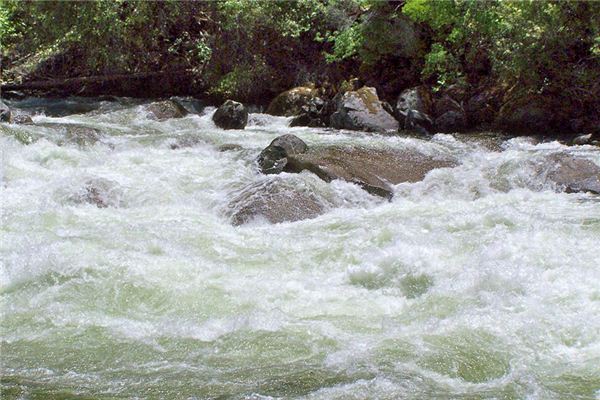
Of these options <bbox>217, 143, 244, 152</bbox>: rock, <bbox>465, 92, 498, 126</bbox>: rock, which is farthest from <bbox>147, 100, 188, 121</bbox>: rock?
<bbox>465, 92, 498, 126</bbox>: rock

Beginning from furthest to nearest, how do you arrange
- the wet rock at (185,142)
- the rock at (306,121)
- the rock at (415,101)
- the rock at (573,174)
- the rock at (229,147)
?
the rock at (306,121)
the rock at (415,101)
the wet rock at (185,142)
the rock at (229,147)
the rock at (573,174)

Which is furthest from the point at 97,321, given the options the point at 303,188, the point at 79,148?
the point at 79,148

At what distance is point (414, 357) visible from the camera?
13.1ft

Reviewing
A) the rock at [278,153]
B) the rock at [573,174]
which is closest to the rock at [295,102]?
the rock at [278,153]

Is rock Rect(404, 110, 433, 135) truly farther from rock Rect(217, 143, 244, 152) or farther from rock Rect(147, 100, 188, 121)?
rock Rect(147, 100, 188, 121)

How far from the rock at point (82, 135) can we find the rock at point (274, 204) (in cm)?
352

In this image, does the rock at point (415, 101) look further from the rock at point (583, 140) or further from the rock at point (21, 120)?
the rock at point (21, 120)

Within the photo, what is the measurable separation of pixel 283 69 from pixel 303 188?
8.57m

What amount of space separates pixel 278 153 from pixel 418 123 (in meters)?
3.86

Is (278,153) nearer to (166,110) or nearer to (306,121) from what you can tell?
(306,121)

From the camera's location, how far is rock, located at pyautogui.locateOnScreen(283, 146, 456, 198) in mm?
8719

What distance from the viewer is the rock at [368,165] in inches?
343

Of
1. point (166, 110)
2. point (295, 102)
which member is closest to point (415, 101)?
point (295, 102)

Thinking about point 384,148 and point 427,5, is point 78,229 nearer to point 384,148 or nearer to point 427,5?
point 384,148
